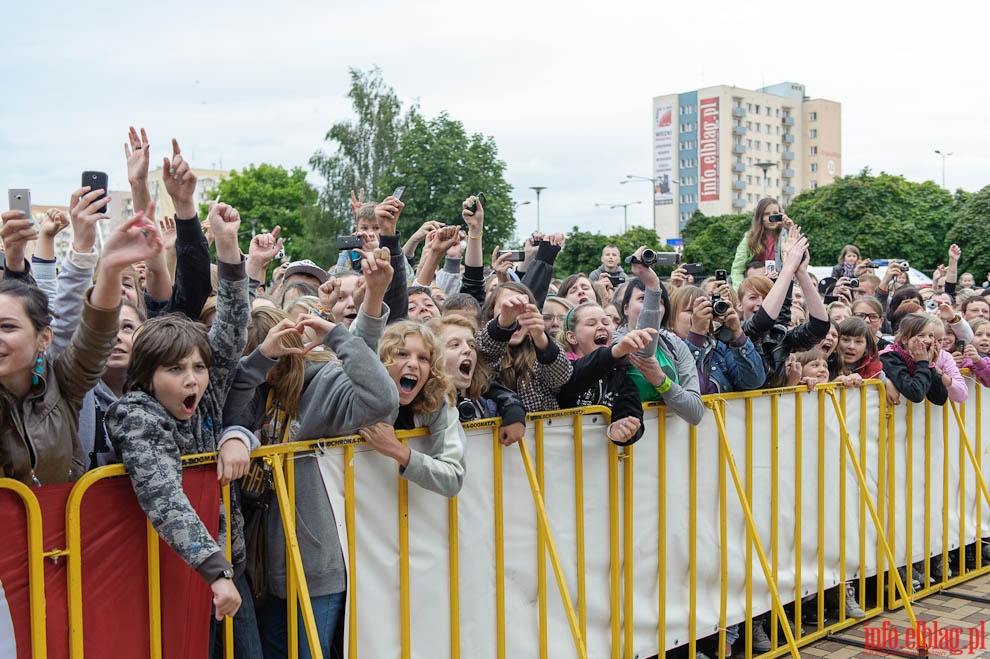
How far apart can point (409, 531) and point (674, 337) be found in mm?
2045

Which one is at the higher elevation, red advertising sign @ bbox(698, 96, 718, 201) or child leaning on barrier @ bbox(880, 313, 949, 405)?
red advertising sign @ bbox(698, 96, 718, 201)

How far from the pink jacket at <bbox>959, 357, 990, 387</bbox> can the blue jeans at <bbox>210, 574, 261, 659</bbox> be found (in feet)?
20.6

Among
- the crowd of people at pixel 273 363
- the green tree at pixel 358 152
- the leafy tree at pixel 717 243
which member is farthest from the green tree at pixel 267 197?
the crowd of people at pixel 273 363

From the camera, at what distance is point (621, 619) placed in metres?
5.35

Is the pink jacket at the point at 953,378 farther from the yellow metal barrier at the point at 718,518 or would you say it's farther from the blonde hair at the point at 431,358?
the blonde hair at the point at 431,358

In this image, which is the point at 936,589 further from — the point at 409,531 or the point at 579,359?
the point at 409,531

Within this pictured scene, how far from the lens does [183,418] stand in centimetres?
354

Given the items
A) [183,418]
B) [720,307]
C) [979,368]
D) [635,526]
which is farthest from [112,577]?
[979,368]

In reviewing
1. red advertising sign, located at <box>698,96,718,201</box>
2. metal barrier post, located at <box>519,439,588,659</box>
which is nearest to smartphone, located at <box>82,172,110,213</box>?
metal barrier post, located at <box>519,439,588,659</box>

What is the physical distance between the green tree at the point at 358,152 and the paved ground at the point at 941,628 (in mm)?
43975

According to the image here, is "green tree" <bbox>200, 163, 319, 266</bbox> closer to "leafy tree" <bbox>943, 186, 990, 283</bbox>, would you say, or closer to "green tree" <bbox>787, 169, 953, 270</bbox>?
"green tree" <bbox>787, 169, 953, 270</bbox>

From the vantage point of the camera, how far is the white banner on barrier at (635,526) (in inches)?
168

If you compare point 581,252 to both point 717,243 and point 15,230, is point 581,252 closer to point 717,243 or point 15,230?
point 717,243

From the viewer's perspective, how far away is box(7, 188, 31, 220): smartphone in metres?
4.27
